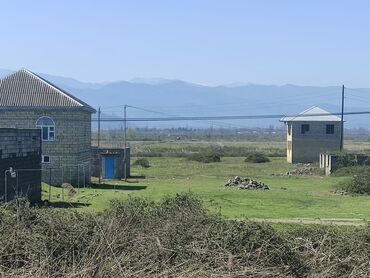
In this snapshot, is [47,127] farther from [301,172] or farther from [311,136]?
[311,136]

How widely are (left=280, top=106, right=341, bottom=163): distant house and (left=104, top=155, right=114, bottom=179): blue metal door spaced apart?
29.7 meters

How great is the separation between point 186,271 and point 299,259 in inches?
72.7

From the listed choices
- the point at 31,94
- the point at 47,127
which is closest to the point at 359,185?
the point at 47,127

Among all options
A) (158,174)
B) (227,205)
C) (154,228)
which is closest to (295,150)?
(158,174)

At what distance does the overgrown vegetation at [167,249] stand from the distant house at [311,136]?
193 ft

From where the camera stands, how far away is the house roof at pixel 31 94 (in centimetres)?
3544

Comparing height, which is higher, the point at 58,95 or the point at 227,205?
the point at 58,95

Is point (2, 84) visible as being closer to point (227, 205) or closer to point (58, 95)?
point (58, 95)

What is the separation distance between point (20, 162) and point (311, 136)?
4973 cm

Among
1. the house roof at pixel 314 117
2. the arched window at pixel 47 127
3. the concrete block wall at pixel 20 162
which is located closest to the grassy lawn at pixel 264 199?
the concrete block wall at pixel 20 162

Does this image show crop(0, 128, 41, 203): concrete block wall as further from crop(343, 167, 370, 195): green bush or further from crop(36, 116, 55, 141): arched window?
crop(343, 167, 370, 195): green bush

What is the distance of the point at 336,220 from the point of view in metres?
20.5

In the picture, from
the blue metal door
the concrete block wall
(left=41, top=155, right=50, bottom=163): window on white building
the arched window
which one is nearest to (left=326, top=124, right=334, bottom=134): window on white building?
the blue metal door

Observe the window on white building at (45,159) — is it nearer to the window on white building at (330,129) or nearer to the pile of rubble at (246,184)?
the pile of rubble at (246,184)
